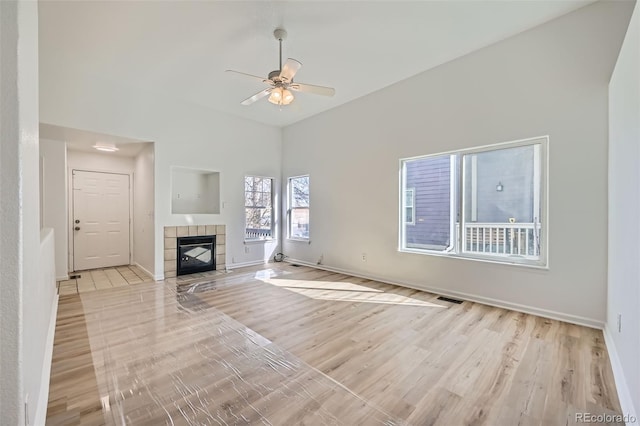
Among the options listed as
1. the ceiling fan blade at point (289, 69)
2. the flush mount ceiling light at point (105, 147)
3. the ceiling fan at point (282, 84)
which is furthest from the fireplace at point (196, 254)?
the ceiling fan blade at point (289, 69)

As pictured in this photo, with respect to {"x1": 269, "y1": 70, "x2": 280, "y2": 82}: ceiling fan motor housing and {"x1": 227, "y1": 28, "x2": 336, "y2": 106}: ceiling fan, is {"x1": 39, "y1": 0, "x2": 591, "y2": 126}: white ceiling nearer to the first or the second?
{"x1": 227, "y1": 28, "x2": 336, "y2": 106}: ceiling fan

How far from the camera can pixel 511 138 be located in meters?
3.38

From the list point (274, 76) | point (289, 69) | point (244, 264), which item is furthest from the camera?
point (244, 264)

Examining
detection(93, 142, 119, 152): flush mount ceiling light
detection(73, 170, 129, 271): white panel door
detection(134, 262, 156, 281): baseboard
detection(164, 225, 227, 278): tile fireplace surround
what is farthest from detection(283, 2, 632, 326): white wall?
detection(73, 170, 129, 271): white panel door

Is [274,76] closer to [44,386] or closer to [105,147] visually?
[44,386]

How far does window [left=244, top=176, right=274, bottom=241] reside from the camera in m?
6.25

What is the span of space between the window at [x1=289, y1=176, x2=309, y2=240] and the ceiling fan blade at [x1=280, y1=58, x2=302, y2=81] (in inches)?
130

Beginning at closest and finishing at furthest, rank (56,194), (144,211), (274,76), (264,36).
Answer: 1. (274,76)
2. (264,36)
3. (56,194)
4. (144,211)

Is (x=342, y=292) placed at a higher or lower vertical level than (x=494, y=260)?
lower

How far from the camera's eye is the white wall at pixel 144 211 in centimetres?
507

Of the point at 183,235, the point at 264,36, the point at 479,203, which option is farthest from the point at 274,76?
the point at 183,235

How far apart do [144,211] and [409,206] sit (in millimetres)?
5109

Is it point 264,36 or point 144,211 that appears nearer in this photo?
point 264,36

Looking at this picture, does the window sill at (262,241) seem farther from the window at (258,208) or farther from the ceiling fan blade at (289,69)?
the ceiling fan blade at (289,69)
